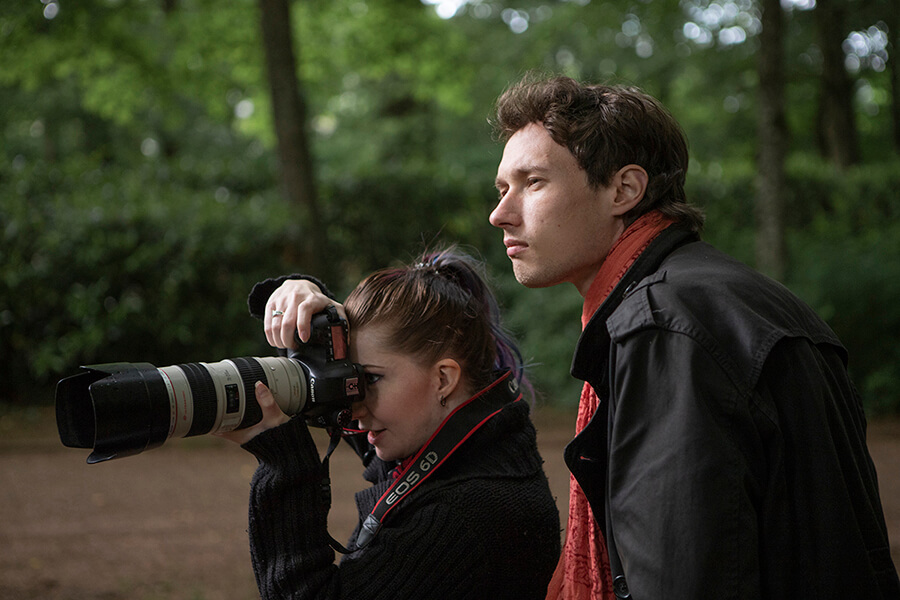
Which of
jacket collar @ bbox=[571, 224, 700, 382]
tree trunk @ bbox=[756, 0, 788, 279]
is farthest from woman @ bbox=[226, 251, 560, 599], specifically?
tree trunk @ bbox=[756, 0, 788, 279]

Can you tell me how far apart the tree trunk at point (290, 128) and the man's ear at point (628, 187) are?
727 cm

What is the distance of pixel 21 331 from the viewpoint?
811 centimetres

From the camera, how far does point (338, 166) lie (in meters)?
17.6

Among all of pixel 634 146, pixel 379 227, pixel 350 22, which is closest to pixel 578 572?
pixel 634 146

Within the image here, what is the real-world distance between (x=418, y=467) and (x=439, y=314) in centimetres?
40

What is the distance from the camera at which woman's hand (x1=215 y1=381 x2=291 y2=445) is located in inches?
77.2

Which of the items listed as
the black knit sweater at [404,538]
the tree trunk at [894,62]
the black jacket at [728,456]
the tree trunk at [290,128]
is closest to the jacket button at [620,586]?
the black jacket at [728,456]

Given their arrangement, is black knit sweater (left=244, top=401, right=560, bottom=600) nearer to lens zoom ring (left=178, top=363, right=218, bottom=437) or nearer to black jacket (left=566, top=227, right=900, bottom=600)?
lens zoom ring (left=178, top=363, right=218, bottom=437)

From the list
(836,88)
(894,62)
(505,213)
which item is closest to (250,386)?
(505,213)

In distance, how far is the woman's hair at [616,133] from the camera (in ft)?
6.58

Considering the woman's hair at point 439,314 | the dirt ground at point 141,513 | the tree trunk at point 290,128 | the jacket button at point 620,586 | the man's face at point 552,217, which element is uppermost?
the tree trunk at point 290,128

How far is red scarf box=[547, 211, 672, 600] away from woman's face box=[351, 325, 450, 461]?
38 cm

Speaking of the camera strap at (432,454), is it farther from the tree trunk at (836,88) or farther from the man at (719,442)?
the tree trunk at (836,88)

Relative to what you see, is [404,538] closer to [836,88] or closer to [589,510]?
[589,510]
